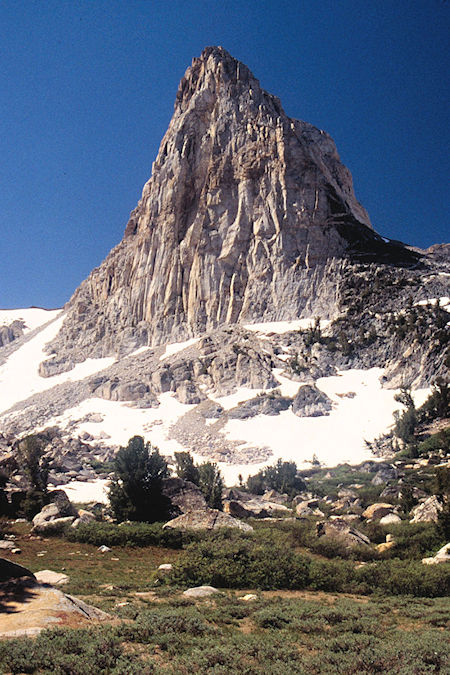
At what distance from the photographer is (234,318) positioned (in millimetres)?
61219

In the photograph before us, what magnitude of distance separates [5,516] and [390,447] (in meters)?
25.8

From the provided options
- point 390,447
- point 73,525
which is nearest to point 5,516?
point 73,525

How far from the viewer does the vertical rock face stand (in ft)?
199

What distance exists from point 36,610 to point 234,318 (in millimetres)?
56371

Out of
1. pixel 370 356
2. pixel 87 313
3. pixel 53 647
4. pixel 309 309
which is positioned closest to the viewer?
pixel 53 647

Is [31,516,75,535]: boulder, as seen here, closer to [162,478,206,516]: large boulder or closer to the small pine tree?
[162,478,206,516]: large boulder

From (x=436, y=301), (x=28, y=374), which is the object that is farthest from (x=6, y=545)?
(x=28, y=374)

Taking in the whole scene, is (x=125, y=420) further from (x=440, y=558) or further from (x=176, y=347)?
(x=440, y=558)

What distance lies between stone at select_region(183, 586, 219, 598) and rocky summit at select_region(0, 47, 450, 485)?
70.3ft

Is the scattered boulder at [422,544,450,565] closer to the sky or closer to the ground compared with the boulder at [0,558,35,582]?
closer to the ground

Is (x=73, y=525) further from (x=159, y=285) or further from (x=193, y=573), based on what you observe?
(x=159, y=285)

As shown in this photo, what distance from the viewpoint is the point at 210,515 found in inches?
547

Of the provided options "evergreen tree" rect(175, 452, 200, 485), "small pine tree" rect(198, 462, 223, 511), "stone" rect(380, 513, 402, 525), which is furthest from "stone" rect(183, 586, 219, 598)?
"evergreen tree" rect(175, 452, 200, 485)

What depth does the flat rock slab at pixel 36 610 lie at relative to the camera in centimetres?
485
